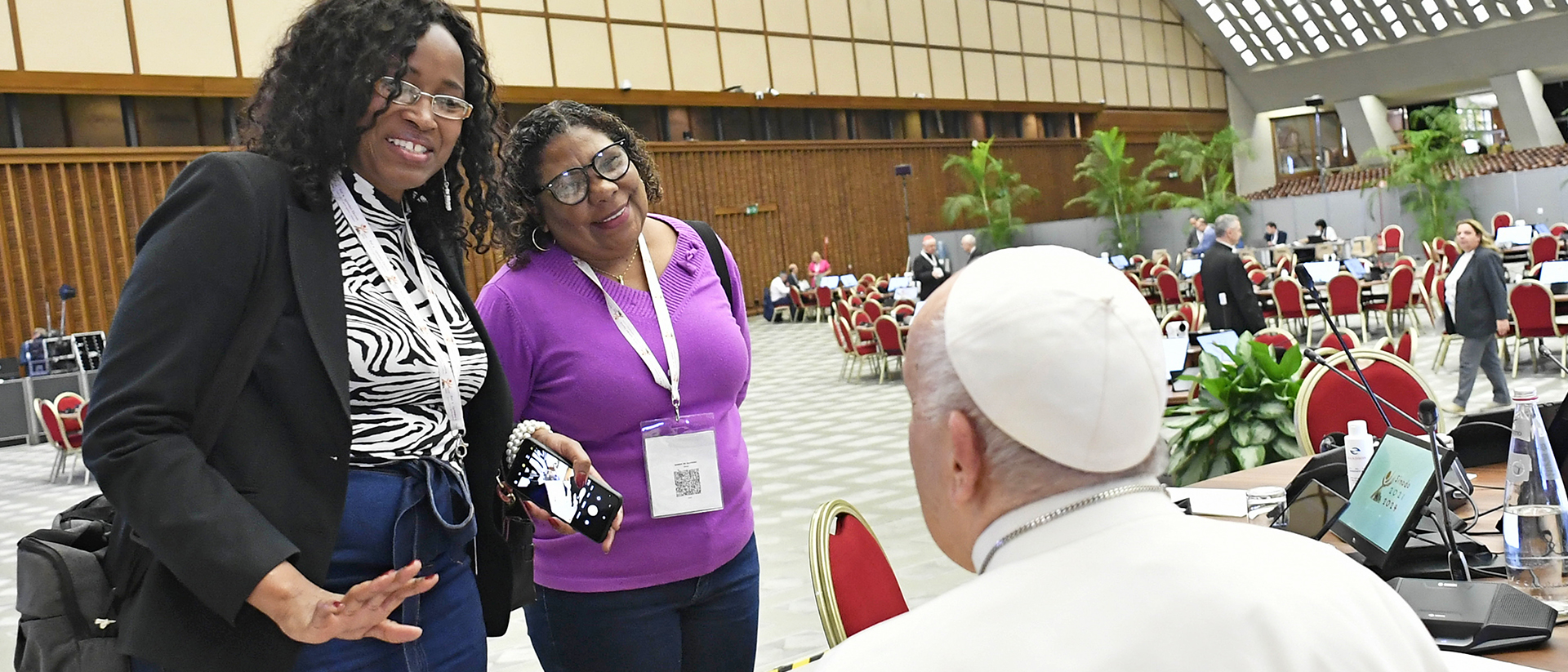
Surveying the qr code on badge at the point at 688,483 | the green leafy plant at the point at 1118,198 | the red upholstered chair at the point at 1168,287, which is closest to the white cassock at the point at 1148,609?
the qr code on badge at the point at 688,483

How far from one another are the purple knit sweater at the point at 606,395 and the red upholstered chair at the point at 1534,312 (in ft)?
26.0

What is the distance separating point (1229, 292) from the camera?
858 cm

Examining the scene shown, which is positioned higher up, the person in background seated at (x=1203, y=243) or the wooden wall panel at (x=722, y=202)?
the wooden wall panel at (x=722, y=202)

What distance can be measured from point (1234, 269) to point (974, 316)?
27.1 ft

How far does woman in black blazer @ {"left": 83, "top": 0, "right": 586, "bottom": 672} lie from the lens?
114 cm

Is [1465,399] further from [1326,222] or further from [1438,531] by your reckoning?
[1326,222]

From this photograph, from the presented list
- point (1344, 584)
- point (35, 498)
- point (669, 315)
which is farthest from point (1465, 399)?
point (35, 498)

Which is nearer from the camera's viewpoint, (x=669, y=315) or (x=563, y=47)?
(x=669, y=315)

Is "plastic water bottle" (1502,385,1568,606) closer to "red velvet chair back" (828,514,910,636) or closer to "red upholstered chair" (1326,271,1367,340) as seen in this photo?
"red velvet chair back" (828,514,910,636)

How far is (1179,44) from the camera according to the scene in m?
31.6

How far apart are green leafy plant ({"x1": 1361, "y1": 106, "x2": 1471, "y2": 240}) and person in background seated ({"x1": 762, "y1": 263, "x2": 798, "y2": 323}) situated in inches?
454

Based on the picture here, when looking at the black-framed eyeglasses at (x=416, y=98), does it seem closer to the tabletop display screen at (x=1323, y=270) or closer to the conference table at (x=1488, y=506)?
the conference table at (x=1488, y=506)

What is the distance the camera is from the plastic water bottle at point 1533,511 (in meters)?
1.76

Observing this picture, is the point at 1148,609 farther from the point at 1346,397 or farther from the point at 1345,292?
the point at 1345,292
